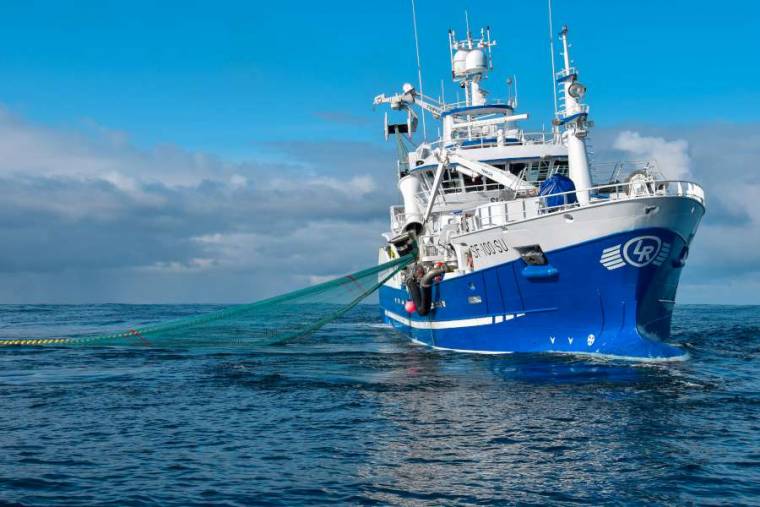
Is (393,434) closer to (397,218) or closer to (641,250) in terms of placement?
(641,250)

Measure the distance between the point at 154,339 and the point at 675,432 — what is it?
61.9 feet

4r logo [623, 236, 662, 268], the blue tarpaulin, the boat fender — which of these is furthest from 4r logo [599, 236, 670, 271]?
the boat fender

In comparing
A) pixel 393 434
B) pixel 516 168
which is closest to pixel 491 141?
pixel 516 168

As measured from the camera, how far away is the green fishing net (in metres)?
26.4

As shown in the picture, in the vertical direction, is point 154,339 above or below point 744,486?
above

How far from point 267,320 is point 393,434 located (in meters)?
14.4

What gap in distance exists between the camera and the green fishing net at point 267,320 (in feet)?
86.5

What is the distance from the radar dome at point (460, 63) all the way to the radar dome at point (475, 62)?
0.27 metres

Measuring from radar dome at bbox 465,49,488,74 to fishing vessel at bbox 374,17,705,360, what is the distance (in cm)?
858

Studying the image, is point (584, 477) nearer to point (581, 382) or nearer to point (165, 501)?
point (165, 501)

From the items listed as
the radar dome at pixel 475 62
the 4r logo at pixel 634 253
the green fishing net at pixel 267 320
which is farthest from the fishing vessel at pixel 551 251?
the radar dome at pixel 475 62

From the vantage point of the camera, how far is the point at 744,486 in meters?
11.0

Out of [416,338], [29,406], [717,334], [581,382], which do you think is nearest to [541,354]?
[581,382]

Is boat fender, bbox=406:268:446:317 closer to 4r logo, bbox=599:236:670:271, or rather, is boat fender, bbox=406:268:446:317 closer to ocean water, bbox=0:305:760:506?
ocean water, bbox=0:305:760:506
